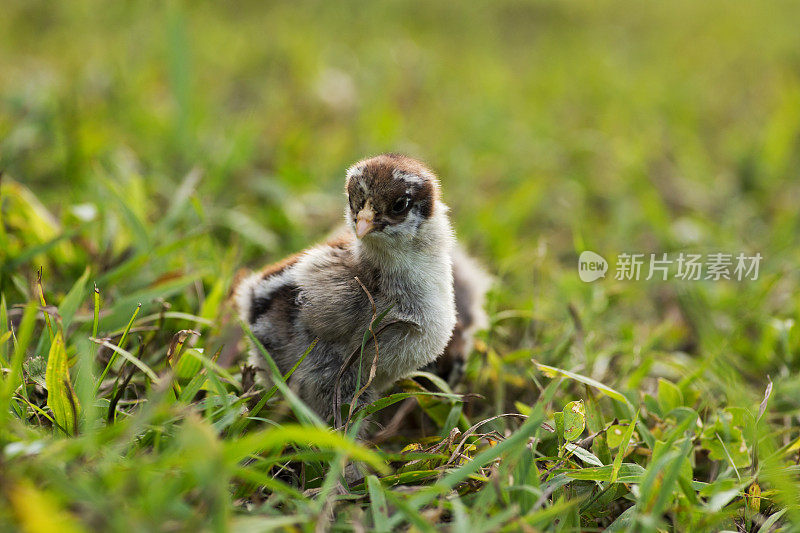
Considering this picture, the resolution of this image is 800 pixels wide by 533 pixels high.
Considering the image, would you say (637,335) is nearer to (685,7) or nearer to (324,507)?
(324,507)

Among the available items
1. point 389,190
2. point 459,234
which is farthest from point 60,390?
point 459,234

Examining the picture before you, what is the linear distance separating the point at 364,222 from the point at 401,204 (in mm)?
183

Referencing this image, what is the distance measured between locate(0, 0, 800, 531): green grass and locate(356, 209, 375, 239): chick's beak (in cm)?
66

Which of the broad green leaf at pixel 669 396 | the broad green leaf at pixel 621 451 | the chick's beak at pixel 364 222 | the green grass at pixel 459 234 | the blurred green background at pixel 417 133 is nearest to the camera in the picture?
the green grass at pixel 459 234

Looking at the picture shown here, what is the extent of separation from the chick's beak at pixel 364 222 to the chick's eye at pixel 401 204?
0.34 feet

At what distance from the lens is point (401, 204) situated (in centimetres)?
265

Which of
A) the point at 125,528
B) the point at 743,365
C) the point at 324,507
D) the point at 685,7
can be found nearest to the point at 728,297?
the point at 743,365

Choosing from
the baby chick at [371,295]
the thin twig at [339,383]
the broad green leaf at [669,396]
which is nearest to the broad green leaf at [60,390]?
the baby chick at [371,295]

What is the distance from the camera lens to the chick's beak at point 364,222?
2.55 metres

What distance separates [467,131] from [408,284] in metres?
4.06

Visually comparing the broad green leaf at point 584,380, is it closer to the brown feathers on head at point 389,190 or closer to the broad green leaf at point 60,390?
the brown feathers on head at point 389,190

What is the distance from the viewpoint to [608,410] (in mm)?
3047

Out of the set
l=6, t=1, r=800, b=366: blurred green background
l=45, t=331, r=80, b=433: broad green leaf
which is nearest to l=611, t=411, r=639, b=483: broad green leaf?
l=6, t=1, r=800, b=366: blurred green background

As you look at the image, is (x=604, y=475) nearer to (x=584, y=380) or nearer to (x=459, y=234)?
(x=584, y=380)
